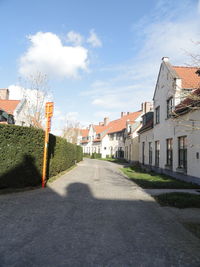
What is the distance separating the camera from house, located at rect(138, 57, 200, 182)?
12012 millimetres

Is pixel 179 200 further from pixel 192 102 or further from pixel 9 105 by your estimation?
pixel 9 105

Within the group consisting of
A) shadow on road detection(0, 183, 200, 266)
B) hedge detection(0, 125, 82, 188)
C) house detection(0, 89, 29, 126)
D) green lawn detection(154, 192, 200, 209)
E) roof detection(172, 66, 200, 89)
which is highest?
roof detection(172, 66, 200, 89)

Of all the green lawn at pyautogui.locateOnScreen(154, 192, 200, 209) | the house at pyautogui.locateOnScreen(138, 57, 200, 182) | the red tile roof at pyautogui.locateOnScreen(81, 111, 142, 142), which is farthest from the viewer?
the red tile roof at pyautogui.locateOnScreen(81, 111, 142, 142)

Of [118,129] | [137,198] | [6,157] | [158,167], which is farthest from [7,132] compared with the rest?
[118,129]

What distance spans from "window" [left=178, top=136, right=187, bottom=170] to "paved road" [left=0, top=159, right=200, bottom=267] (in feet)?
22.1

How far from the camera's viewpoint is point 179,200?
26.1ft

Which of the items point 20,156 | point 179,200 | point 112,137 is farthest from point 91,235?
point 112,137

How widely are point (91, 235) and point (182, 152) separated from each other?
10542 millimetres

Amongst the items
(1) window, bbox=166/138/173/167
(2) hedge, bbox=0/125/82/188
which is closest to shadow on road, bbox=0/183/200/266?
(2) hedge, bbox=0/125/82/188

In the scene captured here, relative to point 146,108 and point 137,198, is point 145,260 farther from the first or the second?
point 146,108

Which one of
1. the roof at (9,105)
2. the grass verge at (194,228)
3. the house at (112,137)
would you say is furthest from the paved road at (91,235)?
the house at (112,137)

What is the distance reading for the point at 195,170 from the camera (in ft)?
38.8

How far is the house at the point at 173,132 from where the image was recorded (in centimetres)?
1201

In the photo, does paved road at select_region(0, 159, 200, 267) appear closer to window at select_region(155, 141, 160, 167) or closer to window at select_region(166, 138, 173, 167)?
window at select_region(166, 138, 173, 167)
